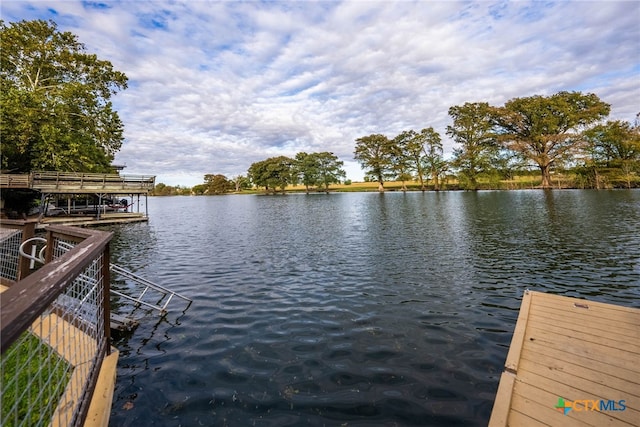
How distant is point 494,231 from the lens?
1931 centimetres

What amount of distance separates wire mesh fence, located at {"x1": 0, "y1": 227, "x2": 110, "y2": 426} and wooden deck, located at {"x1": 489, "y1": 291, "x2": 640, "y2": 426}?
4691 mm

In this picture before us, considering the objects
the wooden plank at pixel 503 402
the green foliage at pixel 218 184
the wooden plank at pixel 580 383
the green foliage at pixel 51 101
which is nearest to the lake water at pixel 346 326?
the wooden plank at pixel 503 402

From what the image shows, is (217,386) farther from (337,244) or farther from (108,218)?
(108,218)

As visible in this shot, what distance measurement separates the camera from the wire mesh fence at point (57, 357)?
224cm

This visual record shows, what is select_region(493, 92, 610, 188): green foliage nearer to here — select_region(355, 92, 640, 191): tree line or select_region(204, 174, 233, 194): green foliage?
select_region(355, 92, 640, 191): tree line

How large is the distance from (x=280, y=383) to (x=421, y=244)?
12.8 m

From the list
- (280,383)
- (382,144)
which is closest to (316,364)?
(280,383)

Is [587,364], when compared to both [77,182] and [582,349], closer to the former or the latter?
[582,349]

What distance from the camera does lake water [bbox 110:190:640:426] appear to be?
474 centimetres

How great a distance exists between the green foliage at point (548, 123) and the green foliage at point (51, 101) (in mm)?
69732

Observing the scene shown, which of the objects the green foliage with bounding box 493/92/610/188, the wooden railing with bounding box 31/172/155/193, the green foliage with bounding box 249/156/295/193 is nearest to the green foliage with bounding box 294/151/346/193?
the green foliage with bounding box 249/156/295/193

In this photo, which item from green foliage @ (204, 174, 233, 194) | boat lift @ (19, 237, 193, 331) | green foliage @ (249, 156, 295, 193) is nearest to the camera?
boat lift @ (19, 237, 193, 331)

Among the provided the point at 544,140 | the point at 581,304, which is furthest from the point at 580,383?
the point at 544,140

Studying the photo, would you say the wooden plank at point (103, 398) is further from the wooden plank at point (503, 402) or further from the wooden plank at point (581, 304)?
the wooden plank at point (581, 304)
